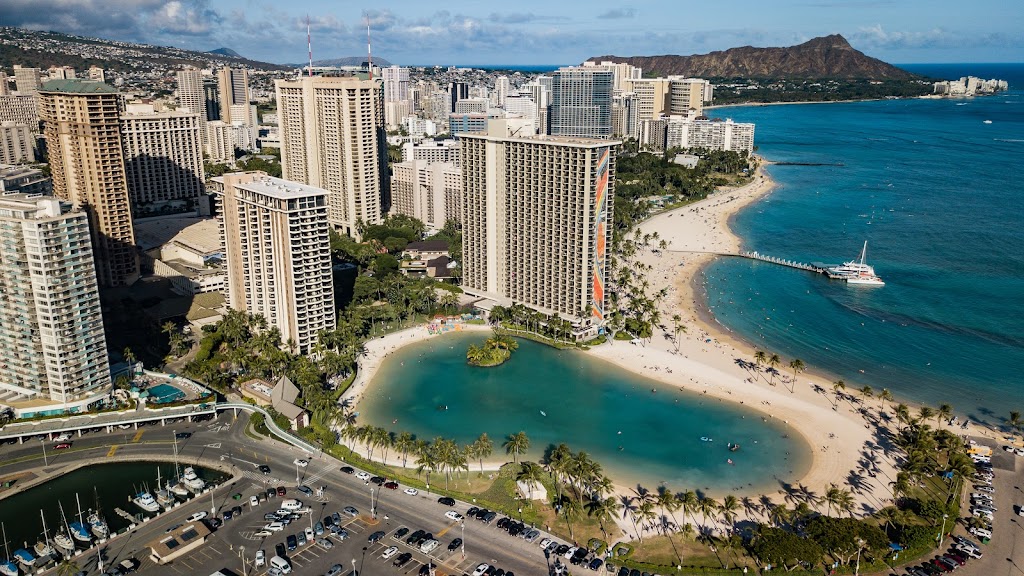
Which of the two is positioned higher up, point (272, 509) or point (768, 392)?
point (768, 392)

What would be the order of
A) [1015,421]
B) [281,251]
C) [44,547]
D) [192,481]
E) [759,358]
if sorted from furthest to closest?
[759,358] → [281,251] → [1015,421] → [192,481] → [44,547]

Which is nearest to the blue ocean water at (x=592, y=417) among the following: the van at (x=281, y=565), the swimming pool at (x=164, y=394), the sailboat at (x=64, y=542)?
the swimming pool at (x=164, y=394)

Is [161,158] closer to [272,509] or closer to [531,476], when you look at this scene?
[272,509]

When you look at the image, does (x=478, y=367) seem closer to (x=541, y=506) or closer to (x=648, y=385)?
(x=648, y=385)

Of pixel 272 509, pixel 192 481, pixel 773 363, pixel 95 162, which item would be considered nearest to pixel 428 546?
pixel 272 509

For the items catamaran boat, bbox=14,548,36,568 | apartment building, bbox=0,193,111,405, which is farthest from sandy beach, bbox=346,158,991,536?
catamaran boat, bbox=14,548,36,568

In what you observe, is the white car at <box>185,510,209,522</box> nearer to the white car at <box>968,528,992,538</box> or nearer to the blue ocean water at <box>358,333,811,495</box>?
the blue ocean water at <box>358,333,811,495</box>
